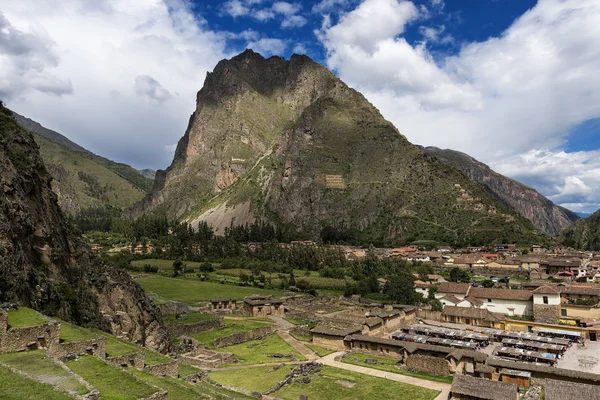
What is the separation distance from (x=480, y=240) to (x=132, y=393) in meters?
148

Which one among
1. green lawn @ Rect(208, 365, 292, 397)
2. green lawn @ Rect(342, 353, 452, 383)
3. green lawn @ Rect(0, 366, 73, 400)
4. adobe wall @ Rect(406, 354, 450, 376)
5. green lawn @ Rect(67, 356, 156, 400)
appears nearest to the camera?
green lawn @ Rect(0, 366, 73, 400)

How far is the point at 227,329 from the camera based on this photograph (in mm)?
53250

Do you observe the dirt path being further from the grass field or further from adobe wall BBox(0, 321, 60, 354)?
adobe wall BBox(0, 321, 60, 354)

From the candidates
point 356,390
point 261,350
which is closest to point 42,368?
point 356,390

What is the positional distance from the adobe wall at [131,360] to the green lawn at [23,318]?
3.79 metres

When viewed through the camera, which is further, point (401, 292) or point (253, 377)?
point (401, 292)

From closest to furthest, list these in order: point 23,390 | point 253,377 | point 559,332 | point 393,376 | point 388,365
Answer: point 23,390
point 253,377
point 393,376
point 388,365
point 559,332

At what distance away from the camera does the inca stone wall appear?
6036cm

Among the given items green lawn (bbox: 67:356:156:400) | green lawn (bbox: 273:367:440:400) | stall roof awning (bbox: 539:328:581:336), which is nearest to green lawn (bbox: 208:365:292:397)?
green lawn (bbox: 273:367:440:400)

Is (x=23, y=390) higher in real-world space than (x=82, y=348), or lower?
higher

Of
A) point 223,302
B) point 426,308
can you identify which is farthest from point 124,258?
point 426,308

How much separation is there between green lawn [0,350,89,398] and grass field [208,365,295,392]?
18.2 meters

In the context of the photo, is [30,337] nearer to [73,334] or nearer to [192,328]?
[73,334]

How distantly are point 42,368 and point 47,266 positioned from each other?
18009 mm
